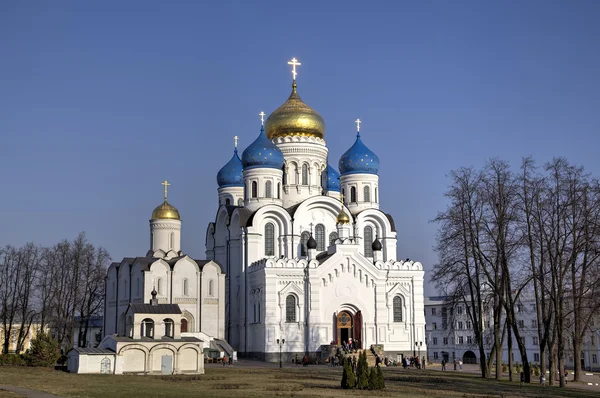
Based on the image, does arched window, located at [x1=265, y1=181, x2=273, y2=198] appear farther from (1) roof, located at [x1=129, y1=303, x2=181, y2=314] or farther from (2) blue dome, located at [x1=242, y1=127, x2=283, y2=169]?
(1) roof, located at [x1=129, y1=303, x2=181, y2=314]

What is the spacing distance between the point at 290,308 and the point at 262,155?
1120cm

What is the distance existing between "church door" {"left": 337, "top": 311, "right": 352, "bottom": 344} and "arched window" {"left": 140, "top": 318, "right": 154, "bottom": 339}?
1484cm

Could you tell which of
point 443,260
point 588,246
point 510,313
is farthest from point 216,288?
point 588,246

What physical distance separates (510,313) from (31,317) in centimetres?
3548

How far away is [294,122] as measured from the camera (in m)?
56.2

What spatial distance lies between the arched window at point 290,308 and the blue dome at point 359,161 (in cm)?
1189

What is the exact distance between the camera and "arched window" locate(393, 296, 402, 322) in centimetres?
5116

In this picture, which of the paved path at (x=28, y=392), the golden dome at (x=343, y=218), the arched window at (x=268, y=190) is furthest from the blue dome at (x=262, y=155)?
the paved path at (x=28, y=392)

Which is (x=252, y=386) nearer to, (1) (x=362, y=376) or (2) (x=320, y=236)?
(1) (x=362, y=376)

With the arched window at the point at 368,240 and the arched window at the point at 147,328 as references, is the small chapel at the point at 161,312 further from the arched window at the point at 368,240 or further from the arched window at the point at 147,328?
the arched window at the point at 368,240

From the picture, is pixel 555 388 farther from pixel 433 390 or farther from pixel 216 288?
pixel 216 288

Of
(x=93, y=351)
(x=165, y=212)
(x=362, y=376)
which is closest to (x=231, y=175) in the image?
(x=165, y=212)

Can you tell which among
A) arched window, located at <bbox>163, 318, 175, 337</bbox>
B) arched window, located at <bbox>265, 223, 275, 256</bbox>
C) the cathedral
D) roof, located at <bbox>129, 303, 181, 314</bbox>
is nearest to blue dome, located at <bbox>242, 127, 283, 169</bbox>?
the cathedral

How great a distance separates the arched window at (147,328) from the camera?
125 feet
